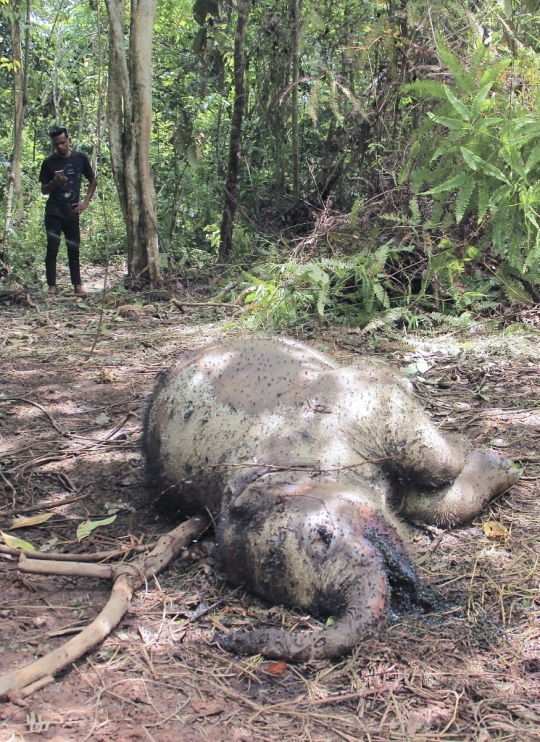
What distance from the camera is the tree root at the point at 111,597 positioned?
222cm

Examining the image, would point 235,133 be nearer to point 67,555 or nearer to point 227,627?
point 67,555

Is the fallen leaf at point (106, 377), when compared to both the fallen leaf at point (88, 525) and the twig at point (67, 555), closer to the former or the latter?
the fallen leaf at point (88, 525)

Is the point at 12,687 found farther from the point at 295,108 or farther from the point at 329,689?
the point at 295,108

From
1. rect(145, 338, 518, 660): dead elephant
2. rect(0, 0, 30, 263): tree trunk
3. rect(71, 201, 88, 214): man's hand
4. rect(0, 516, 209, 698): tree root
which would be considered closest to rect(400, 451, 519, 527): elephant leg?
rect(145, 338, 518, 660): dead elephant

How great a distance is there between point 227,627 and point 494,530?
1.40 meters

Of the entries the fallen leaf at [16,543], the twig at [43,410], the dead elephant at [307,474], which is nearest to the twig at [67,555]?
the fallen leaf at [16,543]

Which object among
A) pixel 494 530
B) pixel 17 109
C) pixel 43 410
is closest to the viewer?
pixel 494 530

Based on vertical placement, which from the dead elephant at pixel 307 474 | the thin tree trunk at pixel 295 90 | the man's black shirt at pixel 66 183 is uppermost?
the thin tree trunk at pixel 295 90

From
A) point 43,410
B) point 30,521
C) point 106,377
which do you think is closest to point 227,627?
point 30,521

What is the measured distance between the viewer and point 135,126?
870 centimetres

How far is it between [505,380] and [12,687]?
4.03 metres

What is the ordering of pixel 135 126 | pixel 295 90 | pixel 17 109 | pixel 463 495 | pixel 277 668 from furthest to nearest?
pixel 17 109, pixel 295 90, pixel 135 126, pixel 463 495, pixel 277 668

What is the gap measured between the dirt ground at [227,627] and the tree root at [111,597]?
50mm

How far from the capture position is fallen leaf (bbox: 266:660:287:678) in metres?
2.32
